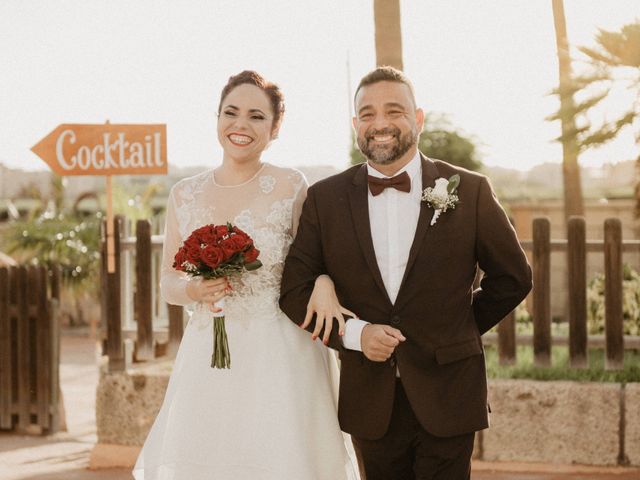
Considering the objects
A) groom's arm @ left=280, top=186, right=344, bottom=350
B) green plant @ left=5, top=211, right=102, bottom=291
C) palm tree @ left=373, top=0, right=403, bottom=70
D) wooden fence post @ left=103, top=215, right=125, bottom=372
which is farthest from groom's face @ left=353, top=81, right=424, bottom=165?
green plant @ left=5, top=211, right=102, bottom=291

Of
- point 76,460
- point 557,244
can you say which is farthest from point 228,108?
point 76,460

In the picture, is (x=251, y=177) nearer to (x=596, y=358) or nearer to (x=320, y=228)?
(x=320, y=228)

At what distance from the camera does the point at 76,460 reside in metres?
6.67

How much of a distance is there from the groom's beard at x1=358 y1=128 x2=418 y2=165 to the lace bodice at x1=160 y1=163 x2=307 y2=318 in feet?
2.30

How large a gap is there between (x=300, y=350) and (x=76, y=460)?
11.8ft

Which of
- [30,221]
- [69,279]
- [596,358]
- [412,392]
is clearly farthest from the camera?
[30,221]

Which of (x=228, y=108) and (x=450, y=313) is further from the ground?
(x=228, y=108)

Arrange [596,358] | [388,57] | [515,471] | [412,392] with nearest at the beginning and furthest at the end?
[412,392]
[515,471]
[596,358]
[388,57]

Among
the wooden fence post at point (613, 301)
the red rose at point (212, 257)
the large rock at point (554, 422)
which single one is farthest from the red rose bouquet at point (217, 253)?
the wooden fence post at point (613, 301)

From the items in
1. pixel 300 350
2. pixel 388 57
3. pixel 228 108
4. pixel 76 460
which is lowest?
pixel 76 460

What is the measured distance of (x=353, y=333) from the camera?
10.3 feet

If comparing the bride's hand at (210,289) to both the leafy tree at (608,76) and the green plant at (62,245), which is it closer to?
the leafy tree at (608,76)

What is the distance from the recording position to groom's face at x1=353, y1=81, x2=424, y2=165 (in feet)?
10.5

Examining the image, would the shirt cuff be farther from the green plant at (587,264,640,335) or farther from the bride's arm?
the green plant at (587,264,640,335)
